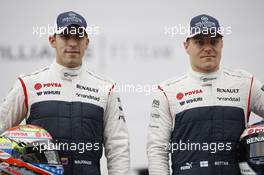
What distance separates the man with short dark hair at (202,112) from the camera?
4.29 m

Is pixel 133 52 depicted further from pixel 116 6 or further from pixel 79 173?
pixel 79 173

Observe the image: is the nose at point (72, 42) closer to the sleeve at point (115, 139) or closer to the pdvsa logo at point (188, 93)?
the sleeve at point (115, 139)

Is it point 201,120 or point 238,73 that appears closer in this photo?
point 201,120

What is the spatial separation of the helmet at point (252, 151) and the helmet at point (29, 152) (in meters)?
1.13

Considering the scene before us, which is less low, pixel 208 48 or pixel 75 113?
pixel 208 48

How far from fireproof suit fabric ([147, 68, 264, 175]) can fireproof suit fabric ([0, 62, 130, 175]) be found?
0.80ft

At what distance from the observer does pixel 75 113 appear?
4.32m

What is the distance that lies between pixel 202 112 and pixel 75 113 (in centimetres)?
81

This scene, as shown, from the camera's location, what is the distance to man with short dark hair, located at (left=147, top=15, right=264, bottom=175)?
4.29 m

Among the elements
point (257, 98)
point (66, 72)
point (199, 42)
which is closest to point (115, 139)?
point (66, 72)

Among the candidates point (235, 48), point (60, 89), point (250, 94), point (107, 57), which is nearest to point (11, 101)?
point (60, 89)

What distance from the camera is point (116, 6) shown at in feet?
21.2

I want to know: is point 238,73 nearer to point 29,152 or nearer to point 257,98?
point 257,98

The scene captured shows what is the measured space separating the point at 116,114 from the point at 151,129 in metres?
0.25
